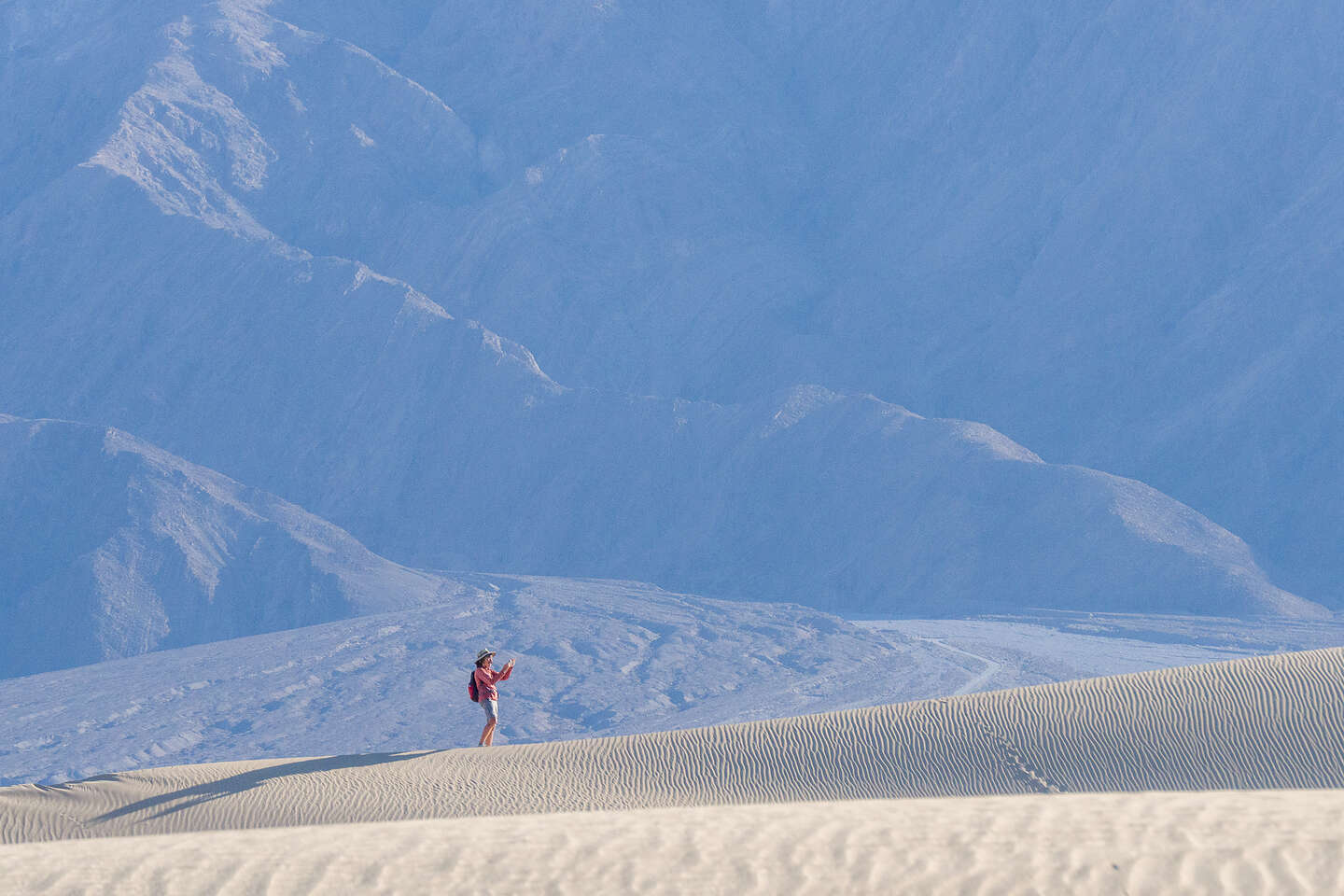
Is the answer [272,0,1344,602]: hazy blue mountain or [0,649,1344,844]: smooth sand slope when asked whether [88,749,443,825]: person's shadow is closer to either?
[0,649,1344,844]: smooth sand slope

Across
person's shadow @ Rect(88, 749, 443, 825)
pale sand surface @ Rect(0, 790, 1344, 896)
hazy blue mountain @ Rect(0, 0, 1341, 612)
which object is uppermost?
hazy blue mountain @ Rect(0, 0, 1341, 612)

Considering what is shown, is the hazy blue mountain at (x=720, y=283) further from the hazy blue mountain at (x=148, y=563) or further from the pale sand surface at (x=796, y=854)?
the pale sand surface at (x=796, y=854)

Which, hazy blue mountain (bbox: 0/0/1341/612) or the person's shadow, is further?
hazy blue mountain (bbox: 0/0/1341/612)

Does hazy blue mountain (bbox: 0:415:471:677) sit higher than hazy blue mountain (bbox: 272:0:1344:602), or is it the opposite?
hazy blue mountain (bbox: 272:0:1344:602)

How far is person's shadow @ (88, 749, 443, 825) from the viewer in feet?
30.8

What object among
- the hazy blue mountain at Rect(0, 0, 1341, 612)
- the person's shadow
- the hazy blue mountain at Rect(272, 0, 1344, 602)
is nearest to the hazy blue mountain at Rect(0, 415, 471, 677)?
the hazy blue mountain at Rect(0, 0, 1341, 612)

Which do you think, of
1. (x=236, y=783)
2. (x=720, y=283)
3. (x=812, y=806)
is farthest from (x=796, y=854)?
(x=720, y=283)

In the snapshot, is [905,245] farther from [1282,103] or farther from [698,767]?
[698,767]

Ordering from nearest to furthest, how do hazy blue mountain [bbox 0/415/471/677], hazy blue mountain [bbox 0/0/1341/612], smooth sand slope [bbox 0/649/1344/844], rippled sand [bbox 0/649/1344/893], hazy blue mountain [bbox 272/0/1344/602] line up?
rippled sand [bbox 0/649/1344/893] → smooth sand slope [bbox 0/649/1344/844] → hazy blue mountain [bbox 0/415/471/677] → hazy blue mountain [bbox 0/0/1341/612] → hazy blue mountain [bbox 272/0/1344/602]

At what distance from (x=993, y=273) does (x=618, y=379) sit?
995 centimetres

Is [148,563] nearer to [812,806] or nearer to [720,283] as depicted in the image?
[720,283]

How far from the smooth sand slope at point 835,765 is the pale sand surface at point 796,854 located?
7.30 ft

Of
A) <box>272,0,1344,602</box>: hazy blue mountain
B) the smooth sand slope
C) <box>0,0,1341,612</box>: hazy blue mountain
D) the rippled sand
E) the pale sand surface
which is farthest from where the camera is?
<box>272,0,1344,602</box>: hazy blue mountain

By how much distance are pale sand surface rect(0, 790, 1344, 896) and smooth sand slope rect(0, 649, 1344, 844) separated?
2.23m
